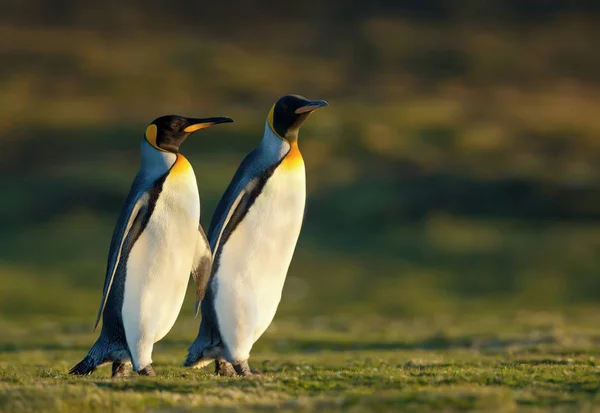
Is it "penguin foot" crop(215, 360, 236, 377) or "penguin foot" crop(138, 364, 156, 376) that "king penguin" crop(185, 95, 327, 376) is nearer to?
"penguin foot" crop(215, 360, 236, 377)

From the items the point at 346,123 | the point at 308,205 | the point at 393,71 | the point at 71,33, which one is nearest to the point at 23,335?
the point at 308,205

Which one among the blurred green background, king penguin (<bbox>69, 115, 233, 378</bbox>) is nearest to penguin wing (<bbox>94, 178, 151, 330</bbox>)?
king penguin (<bbox>69, 115, 233, 378</bbox>)

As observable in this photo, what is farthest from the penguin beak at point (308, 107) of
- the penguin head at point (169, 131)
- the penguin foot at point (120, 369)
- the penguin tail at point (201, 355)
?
the penguin foot at point (120, 369)

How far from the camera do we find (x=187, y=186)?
12039 mm

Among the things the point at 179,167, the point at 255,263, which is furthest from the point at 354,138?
the point at 179,167

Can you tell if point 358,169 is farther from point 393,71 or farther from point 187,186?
point 393,71

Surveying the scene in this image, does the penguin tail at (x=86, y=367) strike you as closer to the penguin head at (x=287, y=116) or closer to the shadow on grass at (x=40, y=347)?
the penguin head at (x=287, y=116)

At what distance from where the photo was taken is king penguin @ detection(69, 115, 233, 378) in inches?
467

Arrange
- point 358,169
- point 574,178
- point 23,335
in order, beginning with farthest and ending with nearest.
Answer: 1. point 358,169
2. point 574,178
3. point 23,335

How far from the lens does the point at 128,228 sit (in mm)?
11828

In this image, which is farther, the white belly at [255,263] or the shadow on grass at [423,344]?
the shadow on grass at [423,344]

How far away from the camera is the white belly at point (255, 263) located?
12.2 m

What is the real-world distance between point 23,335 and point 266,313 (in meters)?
13.6

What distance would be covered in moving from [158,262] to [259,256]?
4.01 ft
